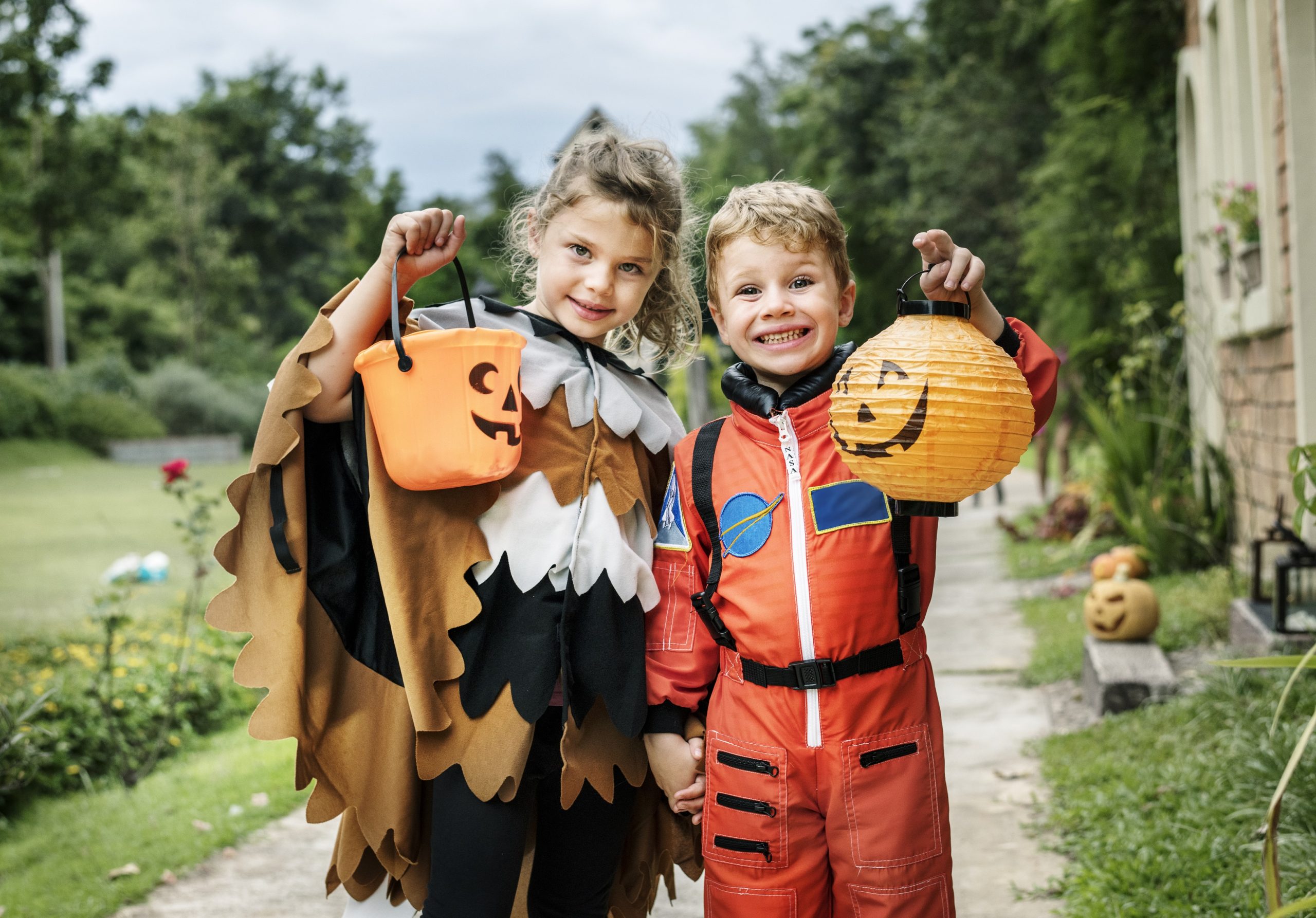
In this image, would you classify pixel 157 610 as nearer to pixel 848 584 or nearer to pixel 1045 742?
pixel 1045 742

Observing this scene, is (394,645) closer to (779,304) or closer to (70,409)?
(779,304)

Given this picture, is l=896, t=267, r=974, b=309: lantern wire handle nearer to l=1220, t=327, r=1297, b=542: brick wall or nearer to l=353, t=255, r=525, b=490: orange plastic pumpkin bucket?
l=353, t=255, r=525, b=490: orange plastic pumpkin bucket

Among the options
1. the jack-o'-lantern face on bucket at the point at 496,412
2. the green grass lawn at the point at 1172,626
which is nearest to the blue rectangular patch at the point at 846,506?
the jack-o'-lantern face on bucket at the point at 496,412

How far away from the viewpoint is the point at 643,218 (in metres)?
2.02

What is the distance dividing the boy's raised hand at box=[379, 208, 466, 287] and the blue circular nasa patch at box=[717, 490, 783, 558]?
26.3 inches

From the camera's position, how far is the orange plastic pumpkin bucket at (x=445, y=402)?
5.52 ft

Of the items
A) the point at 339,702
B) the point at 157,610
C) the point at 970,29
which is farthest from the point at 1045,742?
the point at 970,29

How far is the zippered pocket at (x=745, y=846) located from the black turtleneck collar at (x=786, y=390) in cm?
75

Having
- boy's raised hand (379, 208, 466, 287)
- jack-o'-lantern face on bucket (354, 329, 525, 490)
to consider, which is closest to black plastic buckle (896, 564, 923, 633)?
jack-o'-lantern face on bucket (354, 329, 525, 490)

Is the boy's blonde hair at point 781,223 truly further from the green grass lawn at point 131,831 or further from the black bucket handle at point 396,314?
the green grass lawn at point 131,831

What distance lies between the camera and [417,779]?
1985 mm

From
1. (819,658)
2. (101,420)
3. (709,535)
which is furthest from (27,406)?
(819,658)

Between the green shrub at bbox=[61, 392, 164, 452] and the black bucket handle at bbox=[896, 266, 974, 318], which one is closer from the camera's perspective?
the black bucket handle at bbox=[896, 266, 974, 318]

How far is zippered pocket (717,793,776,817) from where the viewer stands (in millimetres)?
1786
